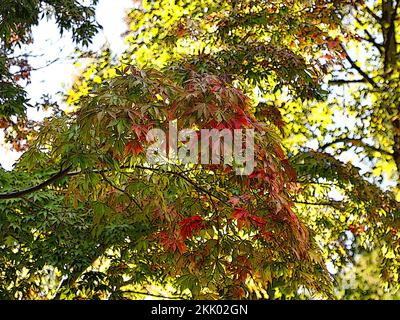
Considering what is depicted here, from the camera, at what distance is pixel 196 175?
3.62 m

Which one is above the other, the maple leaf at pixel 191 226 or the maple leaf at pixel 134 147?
the maple leaf at pixel 134 147

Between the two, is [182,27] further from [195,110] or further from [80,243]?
[195,110]

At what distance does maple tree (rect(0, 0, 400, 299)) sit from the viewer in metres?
2.62

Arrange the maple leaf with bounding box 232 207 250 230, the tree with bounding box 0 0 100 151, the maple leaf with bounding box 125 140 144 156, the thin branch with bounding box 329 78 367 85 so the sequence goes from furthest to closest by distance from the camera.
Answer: the thin branch with bounding box 329 78 367 85 → the tree with bounding box 0 0 100 151 → the maple leaf with bounding box 232 207 250 230 → the maple leaf with bounding box 125 140 144 156

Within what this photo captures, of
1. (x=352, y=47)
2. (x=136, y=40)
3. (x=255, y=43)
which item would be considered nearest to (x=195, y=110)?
(x=255, y=43)

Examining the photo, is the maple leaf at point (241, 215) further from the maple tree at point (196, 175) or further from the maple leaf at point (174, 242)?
the maple leaf at point (174, 242)

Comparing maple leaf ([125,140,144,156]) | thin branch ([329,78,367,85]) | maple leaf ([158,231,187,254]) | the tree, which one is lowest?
maple leaf ([158,231,187,254])

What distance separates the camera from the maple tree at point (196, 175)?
8.61 ft

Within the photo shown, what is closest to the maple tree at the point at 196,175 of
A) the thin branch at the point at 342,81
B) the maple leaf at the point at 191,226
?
the maple leaf at the point at 191,226

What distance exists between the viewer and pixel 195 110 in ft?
8.29

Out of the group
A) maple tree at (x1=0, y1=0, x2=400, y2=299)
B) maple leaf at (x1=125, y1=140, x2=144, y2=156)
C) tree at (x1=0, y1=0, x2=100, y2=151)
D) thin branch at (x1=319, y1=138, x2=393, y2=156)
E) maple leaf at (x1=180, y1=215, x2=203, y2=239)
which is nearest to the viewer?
maple leaf at (x1=125, y1=140, x2=144, y2=156)

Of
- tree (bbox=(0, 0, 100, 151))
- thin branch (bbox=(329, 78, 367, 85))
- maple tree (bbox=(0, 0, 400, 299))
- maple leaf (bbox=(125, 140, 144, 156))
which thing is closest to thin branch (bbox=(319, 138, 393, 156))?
maple tree (bbox=(0, 0, 400, 299))

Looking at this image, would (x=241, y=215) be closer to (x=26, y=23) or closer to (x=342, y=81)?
(x=26, y=23)

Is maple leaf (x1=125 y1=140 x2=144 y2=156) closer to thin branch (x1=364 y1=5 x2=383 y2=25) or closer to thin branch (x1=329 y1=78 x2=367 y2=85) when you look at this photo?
thin branch (x1=329 y1=78 x2=367 y2=85)
